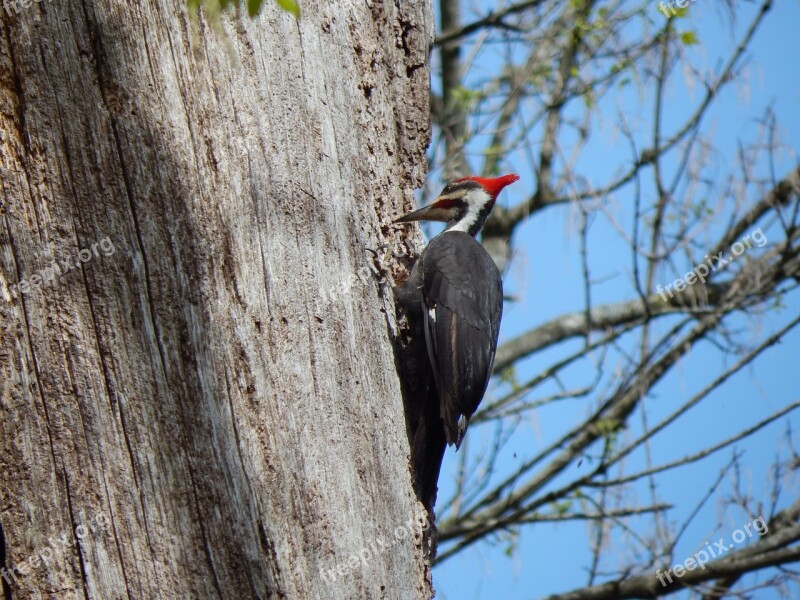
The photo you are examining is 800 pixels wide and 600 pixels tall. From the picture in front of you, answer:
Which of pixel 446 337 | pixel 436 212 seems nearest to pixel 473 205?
pixel 436 212

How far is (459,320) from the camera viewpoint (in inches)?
140

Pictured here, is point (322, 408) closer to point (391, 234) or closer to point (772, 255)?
point (391, 234)

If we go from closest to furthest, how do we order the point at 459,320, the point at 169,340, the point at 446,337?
the point at 169,340 → the point at 446,337 → the point at 459,320

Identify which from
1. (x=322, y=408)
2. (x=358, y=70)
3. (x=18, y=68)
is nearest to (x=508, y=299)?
(x=358, y=70)

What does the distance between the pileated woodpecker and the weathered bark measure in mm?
725

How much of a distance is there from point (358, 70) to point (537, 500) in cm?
293

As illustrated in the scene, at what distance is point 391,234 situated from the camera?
3.08 metres

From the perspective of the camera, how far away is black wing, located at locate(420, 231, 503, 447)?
10.9 ft

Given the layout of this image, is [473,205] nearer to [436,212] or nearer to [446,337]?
[436,212]

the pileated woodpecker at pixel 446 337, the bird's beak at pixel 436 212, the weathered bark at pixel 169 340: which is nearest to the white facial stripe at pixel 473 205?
the bird's beak at pixel 436 212

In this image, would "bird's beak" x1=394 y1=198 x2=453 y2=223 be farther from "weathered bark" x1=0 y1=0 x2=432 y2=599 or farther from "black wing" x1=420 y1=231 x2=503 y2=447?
"weathered bark" x1=0 y1=0 x2=432 y2=599

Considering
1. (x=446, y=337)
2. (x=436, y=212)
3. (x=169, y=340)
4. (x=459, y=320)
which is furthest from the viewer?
(x=436, y=212)

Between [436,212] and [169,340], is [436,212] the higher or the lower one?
the higher one

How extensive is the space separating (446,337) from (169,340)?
1.51 meters
